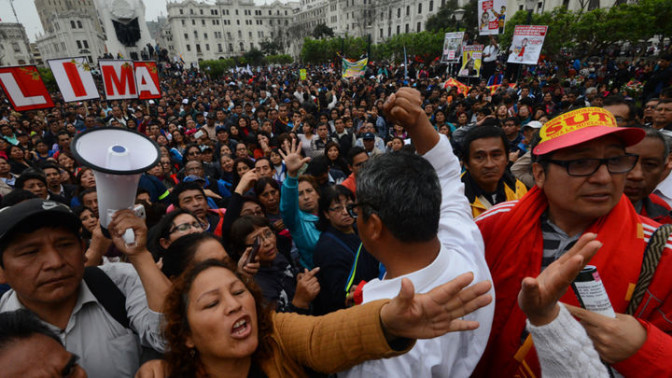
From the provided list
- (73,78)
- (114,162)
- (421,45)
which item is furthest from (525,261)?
(421,45)

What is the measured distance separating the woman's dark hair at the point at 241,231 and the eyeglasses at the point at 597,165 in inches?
87.6

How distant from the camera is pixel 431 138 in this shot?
5.74 ft

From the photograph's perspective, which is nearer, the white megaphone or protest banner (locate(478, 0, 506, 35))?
the white megaphone

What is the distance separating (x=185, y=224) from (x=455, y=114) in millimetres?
8931

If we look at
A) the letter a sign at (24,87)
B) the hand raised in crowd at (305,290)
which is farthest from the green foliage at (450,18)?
the hand raised in crowd at (305,290)

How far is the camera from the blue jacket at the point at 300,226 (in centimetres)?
327

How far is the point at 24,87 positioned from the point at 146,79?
2654 millimetres

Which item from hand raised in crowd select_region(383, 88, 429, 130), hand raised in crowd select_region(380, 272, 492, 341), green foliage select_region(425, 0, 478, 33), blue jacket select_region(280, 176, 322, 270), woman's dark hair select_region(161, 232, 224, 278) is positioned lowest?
blue jacket select_region(280, 176, 322, 270)

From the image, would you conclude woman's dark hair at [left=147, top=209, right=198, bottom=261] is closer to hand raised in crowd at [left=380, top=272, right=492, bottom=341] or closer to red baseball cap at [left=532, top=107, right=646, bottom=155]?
hand raised in crowd at [left=380, top=272, right=492, bottom=341]

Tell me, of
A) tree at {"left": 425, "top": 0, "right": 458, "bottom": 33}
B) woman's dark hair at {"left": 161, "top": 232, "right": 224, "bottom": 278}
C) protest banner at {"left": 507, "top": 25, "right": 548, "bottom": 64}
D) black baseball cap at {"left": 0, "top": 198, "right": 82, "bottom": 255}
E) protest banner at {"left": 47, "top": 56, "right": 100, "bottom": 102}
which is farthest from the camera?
tree at {"left": 425, "top": 0, "right": 458, "bottom": 33}

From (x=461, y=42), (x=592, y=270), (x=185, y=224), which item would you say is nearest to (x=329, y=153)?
(x=185, y=224)

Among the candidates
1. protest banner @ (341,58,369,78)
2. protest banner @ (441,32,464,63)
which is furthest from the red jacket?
protest banner @ (341,58,369,78)

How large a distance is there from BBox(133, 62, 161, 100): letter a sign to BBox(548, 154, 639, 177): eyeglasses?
10.3 m

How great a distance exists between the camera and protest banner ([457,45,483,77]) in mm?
13467
